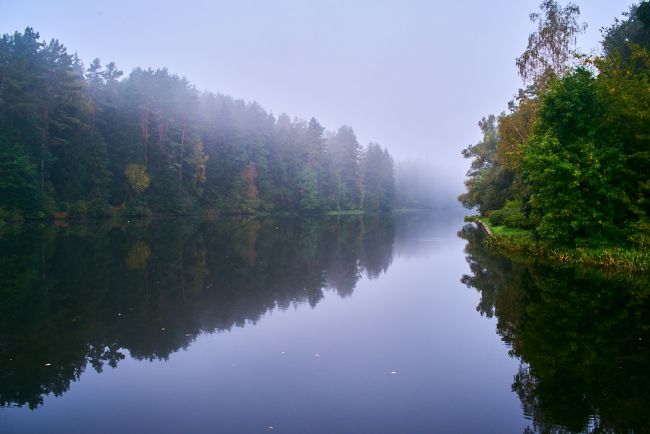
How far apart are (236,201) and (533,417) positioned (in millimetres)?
70645

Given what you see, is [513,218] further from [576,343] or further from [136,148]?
[136,148]

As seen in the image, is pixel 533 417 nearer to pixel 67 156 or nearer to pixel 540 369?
pixel 540 369

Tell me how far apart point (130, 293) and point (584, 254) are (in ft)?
62.4

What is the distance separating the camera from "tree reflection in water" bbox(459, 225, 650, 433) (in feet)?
21.8

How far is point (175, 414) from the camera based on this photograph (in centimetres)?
671

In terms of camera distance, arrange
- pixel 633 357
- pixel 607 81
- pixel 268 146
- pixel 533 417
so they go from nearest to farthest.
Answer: pixel 533 417, pixel 633 357, pixel 607 81, pixel 268 146

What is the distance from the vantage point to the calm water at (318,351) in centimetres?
666

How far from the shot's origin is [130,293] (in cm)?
1440

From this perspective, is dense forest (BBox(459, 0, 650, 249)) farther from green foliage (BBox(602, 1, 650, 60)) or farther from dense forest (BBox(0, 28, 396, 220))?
dense forest (BBox(0, 28, 396, 220))

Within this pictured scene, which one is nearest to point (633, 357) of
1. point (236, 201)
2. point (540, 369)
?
point (540, 369)

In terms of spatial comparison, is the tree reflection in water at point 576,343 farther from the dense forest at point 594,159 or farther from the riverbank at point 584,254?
the dense forest at point 594,159

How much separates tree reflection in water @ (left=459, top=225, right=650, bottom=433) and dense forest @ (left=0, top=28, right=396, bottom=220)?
45.1m

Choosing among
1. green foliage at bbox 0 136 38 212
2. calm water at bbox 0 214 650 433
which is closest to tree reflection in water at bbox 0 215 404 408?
calm water at bbox 0 214 650 433

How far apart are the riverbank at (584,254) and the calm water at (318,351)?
2481 mm
